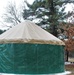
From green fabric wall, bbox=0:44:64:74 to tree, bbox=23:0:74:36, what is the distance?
12.4 metres

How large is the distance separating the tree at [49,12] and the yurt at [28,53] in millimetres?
12152

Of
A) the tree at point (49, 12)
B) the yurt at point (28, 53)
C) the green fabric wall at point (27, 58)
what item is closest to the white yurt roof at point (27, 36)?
the yurt at point (28, 53)

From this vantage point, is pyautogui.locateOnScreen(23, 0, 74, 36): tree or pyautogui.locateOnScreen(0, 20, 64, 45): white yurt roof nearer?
pyautogui.locateOnScreen(0, 20, 64, 45): white yurt roof

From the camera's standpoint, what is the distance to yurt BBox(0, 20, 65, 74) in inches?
423

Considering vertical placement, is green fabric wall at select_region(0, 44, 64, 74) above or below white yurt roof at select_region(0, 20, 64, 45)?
below

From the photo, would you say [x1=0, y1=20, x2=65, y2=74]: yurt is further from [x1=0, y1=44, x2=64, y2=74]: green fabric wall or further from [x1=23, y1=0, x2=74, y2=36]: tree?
[x1=23, y1=0, x2=74, y2=36]: tree

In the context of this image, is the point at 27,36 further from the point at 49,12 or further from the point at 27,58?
the point at 49,12

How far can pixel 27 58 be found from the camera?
10.8 metres

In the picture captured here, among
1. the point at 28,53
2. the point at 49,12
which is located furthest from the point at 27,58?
the point at 49,12

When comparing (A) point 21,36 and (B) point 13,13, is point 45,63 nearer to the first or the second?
(A) point 21,36

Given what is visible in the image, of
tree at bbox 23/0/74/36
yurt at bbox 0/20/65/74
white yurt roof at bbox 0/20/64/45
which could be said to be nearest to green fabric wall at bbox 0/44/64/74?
yurt at bbox 0/20/65/74

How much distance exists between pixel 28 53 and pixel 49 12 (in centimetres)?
1448

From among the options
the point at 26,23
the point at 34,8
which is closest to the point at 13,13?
the point at 34,8

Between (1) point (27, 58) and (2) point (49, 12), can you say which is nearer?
(1) point (27, 58)
